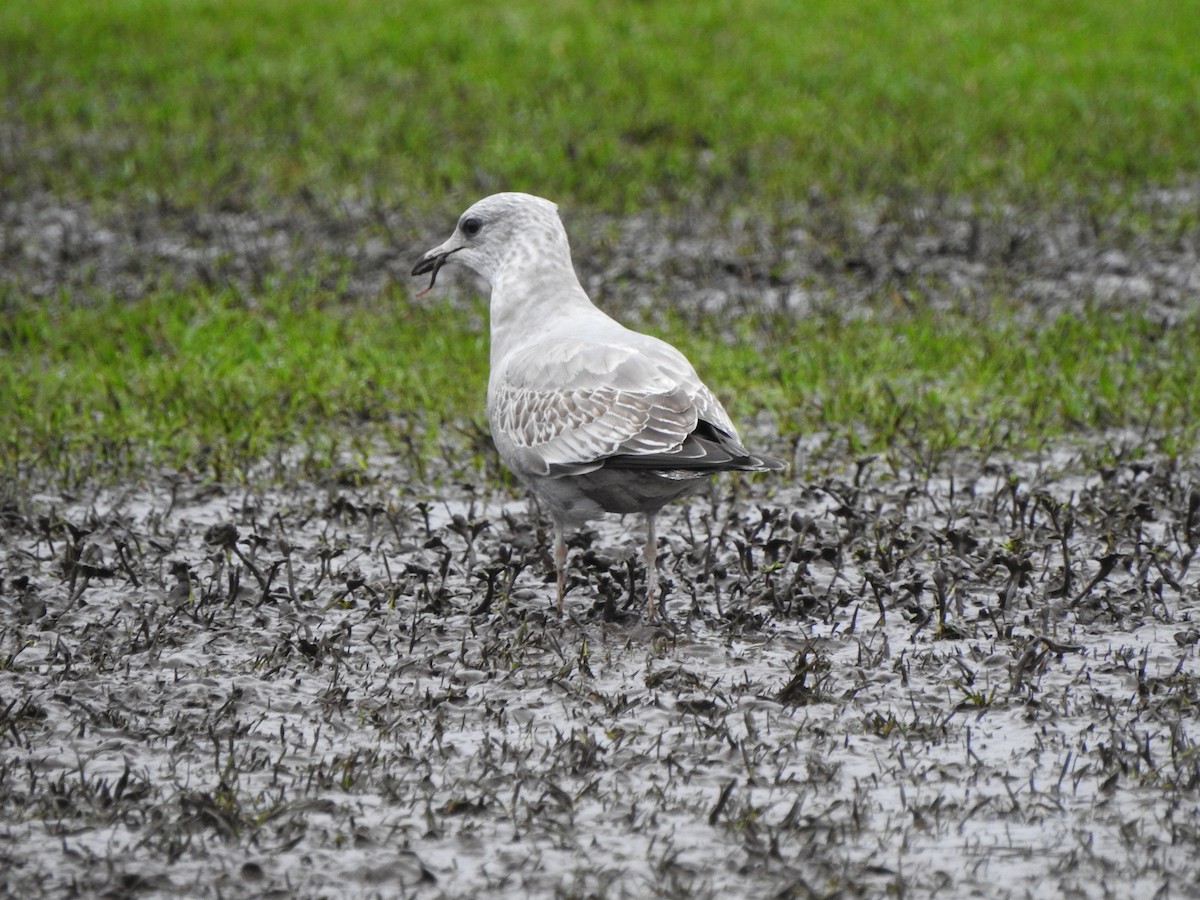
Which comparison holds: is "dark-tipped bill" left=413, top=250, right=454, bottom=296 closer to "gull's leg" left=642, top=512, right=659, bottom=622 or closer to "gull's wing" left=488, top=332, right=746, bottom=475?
"gull's wing" left=488, top=332, right=746, bottom=475

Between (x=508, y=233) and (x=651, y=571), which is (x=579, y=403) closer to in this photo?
(x=651, y=571)

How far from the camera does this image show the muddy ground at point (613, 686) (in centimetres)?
386

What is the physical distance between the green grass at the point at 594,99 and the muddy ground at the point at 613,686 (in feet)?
16.5

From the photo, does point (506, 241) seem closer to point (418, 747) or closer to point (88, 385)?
→ point (418, 747)

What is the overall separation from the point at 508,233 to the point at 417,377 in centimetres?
255

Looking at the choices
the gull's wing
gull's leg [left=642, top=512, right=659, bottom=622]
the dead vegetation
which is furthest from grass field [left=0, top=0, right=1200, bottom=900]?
the gull's wing

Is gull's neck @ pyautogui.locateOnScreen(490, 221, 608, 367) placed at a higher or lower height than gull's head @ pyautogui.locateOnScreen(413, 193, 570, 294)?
lower

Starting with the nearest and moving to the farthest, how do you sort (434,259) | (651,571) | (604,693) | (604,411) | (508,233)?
(604,693) < (604,411) < (651,571) < (508,233) < (434,259)

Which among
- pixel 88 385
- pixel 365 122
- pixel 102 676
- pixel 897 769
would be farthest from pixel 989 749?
pixel 365 122

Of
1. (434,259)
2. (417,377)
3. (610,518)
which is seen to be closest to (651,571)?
(610,518)

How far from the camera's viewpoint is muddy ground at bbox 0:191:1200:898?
152 inches

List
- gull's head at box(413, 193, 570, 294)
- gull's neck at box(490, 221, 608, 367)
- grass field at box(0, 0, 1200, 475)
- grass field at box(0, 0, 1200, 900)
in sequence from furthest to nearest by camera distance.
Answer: grass field at box(0, 0, 1200, 475), gull's head at box(413, 193, 570, 294), gull's neck at box(490, 221, 608, 367), grass field at box(0, 0, 1200, 900)

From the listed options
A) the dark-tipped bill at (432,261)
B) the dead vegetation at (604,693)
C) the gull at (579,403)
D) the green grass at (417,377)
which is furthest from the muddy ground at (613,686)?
the dark-tipped bill at (432,261)

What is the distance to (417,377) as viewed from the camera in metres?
8.70
